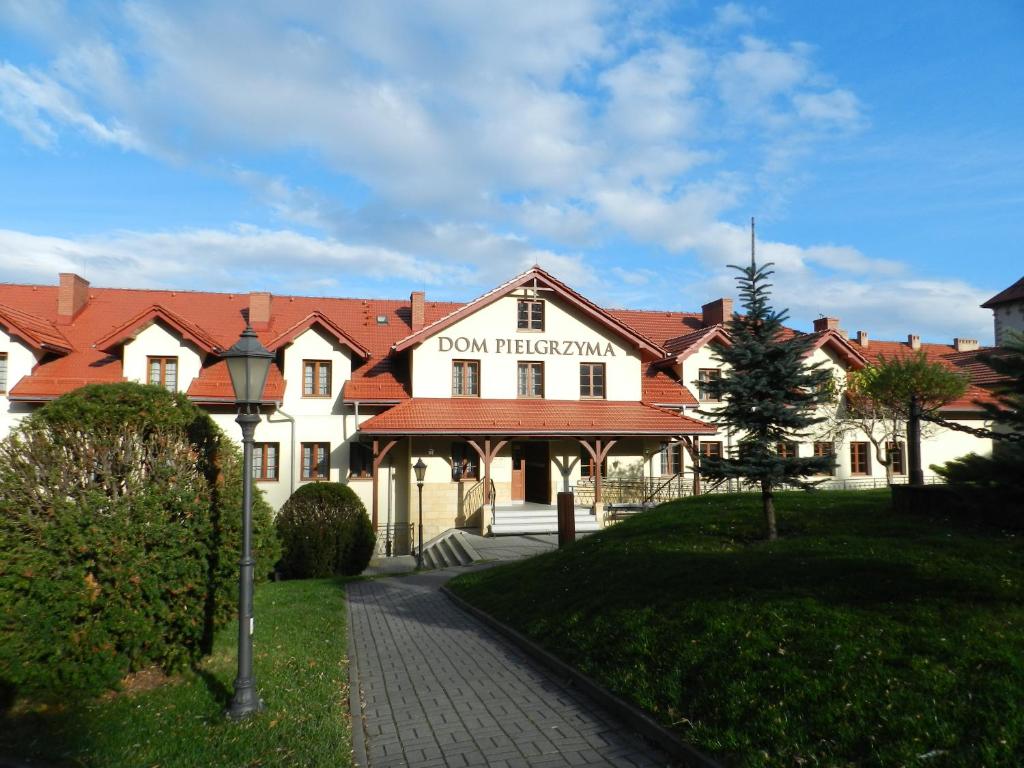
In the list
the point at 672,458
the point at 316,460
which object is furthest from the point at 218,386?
the point at 672,458

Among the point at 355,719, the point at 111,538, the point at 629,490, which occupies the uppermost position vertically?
the point at 111,538

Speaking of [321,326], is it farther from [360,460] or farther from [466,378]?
[466,378]

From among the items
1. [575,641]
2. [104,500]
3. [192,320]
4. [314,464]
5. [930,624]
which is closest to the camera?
[930,624]

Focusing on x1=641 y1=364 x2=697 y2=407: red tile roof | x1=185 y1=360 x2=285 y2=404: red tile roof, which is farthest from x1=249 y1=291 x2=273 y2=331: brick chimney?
x1=641 y1=364 x2=697 y2=407: red tile roof

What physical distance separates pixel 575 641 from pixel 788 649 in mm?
2757

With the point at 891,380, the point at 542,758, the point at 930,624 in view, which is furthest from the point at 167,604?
the point at 891,380

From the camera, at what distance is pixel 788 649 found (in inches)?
261

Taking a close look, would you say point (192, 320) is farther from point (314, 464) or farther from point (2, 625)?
point (2, 625)

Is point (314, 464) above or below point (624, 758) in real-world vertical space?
above

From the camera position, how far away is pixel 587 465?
2581 centimetres

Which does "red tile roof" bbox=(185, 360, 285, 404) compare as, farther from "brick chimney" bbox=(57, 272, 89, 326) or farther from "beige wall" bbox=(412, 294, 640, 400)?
"brick chimney" bbox=(57, 272, 89, 326)

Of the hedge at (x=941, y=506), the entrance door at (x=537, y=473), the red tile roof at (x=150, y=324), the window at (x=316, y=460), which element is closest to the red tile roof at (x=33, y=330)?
the red tile roof at (x=150, y=324)

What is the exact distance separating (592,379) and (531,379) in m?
2.32

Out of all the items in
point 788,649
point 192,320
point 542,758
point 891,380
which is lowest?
point 542,758
